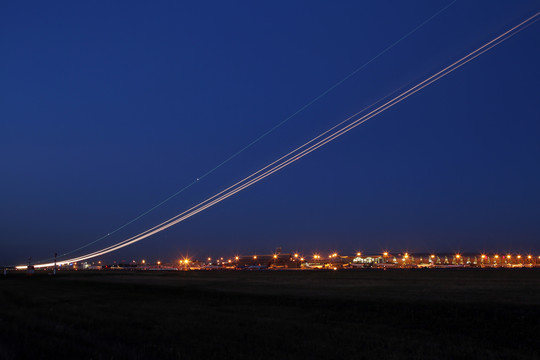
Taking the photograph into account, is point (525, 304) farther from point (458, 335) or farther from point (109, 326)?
point (109, 326)

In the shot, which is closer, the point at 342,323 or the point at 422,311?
the point at 342,323

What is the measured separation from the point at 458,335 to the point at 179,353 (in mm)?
11127

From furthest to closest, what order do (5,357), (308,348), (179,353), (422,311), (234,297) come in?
1. (234,297)
2. (422,311)
3. (308,348)
4. (179,353)
5. (5,357)

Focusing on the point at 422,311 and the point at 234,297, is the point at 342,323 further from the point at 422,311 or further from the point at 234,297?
the point at 234,297

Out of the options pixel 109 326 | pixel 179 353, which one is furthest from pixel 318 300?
pixel 179 353

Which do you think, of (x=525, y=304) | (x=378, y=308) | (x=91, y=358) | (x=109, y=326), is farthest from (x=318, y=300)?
(x=91, y=358)

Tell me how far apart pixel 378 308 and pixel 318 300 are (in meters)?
5.24

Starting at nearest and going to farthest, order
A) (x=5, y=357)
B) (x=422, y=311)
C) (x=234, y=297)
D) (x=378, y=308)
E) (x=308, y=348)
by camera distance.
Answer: (x=5, y=357)
(x=308, y=348)
(x=422, y=311)
(x=378, y=308)
(x=234, y=297)

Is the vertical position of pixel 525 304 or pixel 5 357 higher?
pixel 5 357

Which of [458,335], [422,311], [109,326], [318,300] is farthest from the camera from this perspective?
[318,300]

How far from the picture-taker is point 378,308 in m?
24.1

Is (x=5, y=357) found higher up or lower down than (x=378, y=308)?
higher up

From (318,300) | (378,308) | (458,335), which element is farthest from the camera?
(318,300)

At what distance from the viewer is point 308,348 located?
15.3 meters
